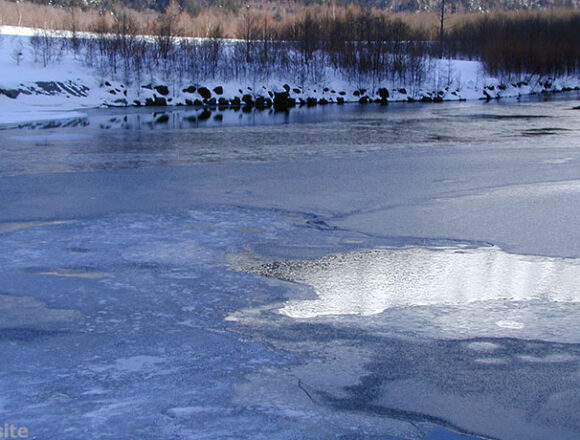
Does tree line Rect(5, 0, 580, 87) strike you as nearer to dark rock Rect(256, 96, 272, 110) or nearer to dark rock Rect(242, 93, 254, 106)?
dark rock Rect(242, 93, 254, 106)

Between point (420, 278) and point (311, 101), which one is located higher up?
point (311, 101)

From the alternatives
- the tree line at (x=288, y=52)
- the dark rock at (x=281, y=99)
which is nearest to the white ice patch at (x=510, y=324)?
the dark rock at (x=281, y=99)

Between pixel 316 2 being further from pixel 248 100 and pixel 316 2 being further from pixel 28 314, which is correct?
pixel 28 314

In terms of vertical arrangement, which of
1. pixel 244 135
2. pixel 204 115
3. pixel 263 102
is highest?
pixel 263 102

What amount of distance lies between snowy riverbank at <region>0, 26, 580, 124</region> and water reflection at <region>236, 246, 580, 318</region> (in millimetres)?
23901

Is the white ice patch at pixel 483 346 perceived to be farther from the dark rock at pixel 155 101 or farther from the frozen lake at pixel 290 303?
the dark rock at pixel 155 101

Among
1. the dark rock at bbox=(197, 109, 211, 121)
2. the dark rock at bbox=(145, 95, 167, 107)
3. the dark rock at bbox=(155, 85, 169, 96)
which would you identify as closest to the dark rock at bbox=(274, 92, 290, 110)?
the dark rock at bbox=(155, 85, 169, 96)

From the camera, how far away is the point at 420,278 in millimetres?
6477

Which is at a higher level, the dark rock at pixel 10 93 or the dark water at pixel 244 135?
the dark rock at pixel 10 93

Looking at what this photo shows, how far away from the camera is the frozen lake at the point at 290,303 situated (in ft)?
13.0

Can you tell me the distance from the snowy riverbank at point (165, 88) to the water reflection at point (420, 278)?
78.4ft

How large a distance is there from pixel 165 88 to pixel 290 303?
1338 inches

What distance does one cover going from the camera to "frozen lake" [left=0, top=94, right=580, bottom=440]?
3.95 metres

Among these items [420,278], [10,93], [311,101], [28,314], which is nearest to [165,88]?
[311,101]
